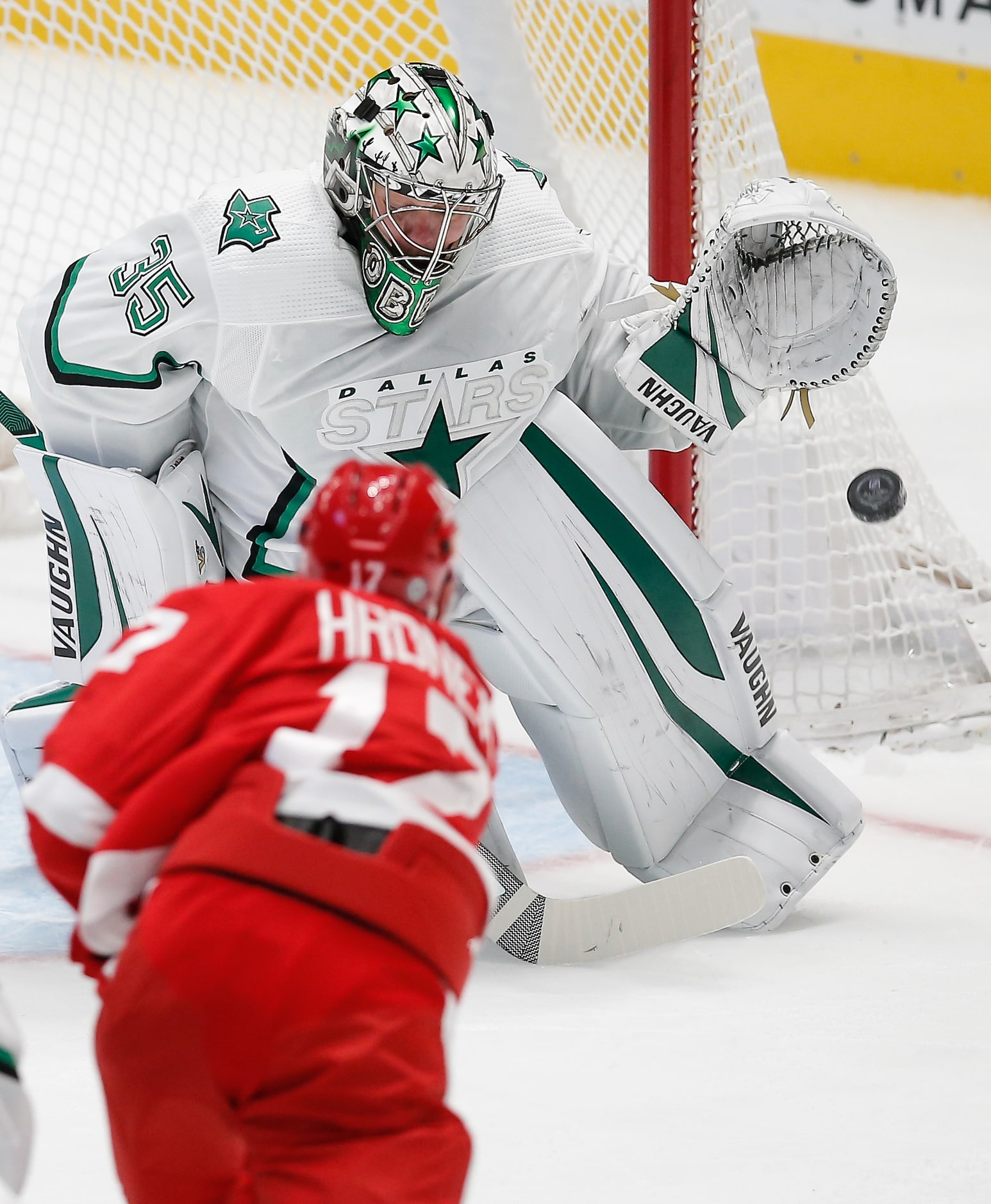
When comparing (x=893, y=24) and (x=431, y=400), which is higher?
(x=893, y=24)

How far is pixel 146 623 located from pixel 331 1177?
420 mm

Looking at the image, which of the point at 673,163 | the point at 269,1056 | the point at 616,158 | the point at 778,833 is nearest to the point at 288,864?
the point at 269,1056

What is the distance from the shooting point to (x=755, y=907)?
2.33 meters

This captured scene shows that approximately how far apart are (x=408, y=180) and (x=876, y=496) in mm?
1511

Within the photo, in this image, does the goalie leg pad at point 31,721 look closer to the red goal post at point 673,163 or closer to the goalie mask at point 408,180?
the goalie mask at point 408,180

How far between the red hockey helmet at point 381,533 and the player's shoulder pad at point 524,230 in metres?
1.17

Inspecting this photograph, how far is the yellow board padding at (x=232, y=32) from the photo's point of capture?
3908mm

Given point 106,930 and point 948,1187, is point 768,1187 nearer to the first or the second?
point 948,1187

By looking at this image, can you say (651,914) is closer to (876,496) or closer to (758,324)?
(758,324)

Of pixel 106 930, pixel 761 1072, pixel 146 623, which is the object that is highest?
pixel 146 623

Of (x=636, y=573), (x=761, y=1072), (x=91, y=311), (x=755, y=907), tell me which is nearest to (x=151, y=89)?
(x=91, y=311)

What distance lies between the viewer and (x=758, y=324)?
239 centimetres

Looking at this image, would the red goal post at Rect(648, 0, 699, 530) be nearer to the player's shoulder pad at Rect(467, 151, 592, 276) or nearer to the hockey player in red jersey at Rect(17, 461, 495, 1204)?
the player's shoulder pad at Rect(467, 151, 592, 276)

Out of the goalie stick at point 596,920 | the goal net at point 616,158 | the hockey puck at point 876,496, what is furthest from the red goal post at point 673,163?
the goalie stick at point 596,920
